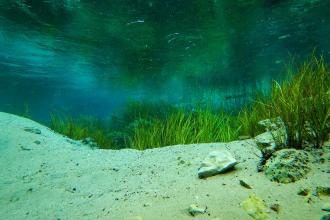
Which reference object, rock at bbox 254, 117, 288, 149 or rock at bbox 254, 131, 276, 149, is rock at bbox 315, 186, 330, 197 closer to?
rock at bbox 254, 117, 288, 149

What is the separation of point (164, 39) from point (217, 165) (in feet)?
60.1

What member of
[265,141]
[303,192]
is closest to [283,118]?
[265,141]

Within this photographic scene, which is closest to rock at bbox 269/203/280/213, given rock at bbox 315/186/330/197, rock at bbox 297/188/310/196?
rock at bbox 297/188/310/196

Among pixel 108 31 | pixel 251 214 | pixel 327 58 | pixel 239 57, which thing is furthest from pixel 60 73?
pixel 251 214

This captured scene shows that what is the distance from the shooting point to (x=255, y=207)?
252cm

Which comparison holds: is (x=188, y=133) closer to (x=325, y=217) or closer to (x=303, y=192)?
(x=303, y=192)

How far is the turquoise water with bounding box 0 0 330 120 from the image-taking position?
15.7m

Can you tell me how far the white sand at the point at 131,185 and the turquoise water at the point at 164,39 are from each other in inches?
265

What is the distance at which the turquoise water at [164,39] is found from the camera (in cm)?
1569

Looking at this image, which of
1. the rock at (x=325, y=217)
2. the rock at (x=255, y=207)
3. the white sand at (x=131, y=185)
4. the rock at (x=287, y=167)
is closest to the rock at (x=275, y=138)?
the white sand at (x=131, y=185)

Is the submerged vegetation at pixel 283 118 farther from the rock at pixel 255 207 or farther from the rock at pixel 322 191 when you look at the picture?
the rock at pixel 255 207

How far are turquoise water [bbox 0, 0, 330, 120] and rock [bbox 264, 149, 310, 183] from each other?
8002 millimetres

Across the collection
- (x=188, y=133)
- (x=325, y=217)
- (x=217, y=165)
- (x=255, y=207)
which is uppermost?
(x=325, y=217)

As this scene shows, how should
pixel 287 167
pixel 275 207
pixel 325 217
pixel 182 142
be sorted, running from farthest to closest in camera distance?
pixel 182 142 → pixel 287 167 → pixel 275 207 → pixel 325 217
